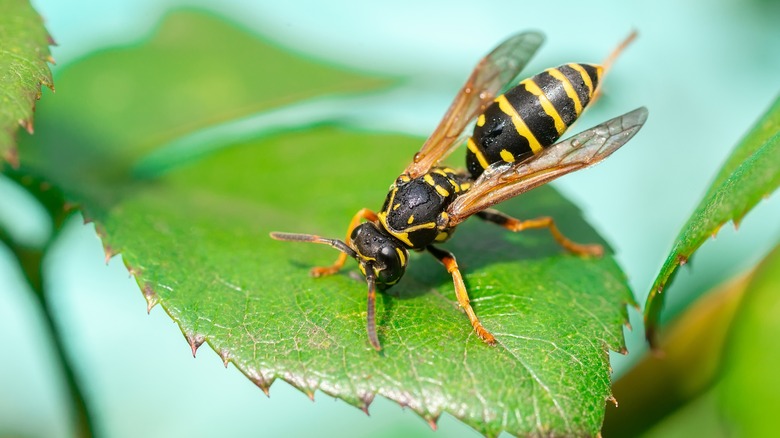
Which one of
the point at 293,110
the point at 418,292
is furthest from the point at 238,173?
the point at 418,292

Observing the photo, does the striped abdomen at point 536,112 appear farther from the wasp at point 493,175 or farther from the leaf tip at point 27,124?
the leaf tip at point 27,124

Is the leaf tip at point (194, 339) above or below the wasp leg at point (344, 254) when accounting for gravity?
below

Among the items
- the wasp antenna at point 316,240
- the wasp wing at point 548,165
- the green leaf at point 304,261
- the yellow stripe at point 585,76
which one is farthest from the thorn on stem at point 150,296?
the yellow stripe at point 585,76

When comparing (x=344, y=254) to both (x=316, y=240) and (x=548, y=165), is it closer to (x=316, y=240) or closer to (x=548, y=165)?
(x=316, y=240)

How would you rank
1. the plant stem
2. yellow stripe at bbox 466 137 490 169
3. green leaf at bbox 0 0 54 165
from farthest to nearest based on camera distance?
yellow stripe at bbox 466 137 490 169
the plant stem
green leaf at bbox 0 0 54 165

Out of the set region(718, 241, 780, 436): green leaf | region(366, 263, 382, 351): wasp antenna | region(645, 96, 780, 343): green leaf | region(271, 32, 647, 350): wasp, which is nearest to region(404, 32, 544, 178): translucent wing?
region(271, 32, 647, 350): wasp

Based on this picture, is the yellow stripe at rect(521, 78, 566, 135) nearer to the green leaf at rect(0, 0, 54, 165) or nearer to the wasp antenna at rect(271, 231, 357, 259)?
the wasp antenna at rect(271, 231, 357, 259)
